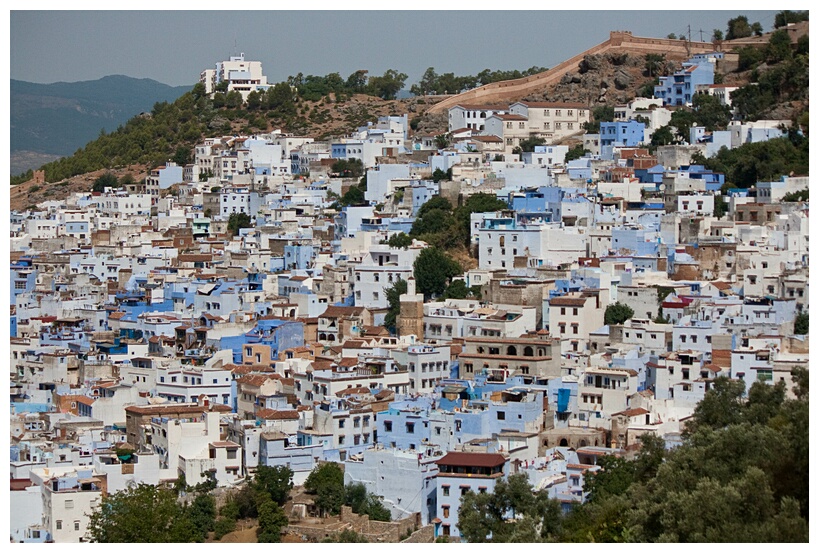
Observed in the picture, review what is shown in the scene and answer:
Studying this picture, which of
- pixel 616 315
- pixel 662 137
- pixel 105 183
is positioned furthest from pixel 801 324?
pixel 105 183

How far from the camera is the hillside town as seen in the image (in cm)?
1498

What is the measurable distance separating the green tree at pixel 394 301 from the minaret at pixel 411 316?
0.33 metres

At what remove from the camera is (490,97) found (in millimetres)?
31891

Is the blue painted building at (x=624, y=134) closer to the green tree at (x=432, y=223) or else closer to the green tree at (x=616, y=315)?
the green tree at (x=432, y=223)

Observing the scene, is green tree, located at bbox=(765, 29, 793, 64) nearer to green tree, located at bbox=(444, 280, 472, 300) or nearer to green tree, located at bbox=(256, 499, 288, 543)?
green tree, located at bbox=(444, 280, 472, 300)

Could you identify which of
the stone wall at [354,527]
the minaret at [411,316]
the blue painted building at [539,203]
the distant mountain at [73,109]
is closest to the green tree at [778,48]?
the blue painted building at [539,203]

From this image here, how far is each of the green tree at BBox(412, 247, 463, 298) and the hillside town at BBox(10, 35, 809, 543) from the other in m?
0.04

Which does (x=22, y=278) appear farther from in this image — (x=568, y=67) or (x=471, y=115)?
(x=568, y=67)

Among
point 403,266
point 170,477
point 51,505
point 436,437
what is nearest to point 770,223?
point 403,266

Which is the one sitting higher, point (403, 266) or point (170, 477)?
point (403, 266)

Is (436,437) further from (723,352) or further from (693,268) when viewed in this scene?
(693,268)

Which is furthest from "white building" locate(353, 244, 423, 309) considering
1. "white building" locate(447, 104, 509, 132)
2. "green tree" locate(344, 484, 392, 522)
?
"white building" locate(447, 104, 509, 132)

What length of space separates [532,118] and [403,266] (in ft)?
29.0

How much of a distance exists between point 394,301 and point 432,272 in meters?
0.76
